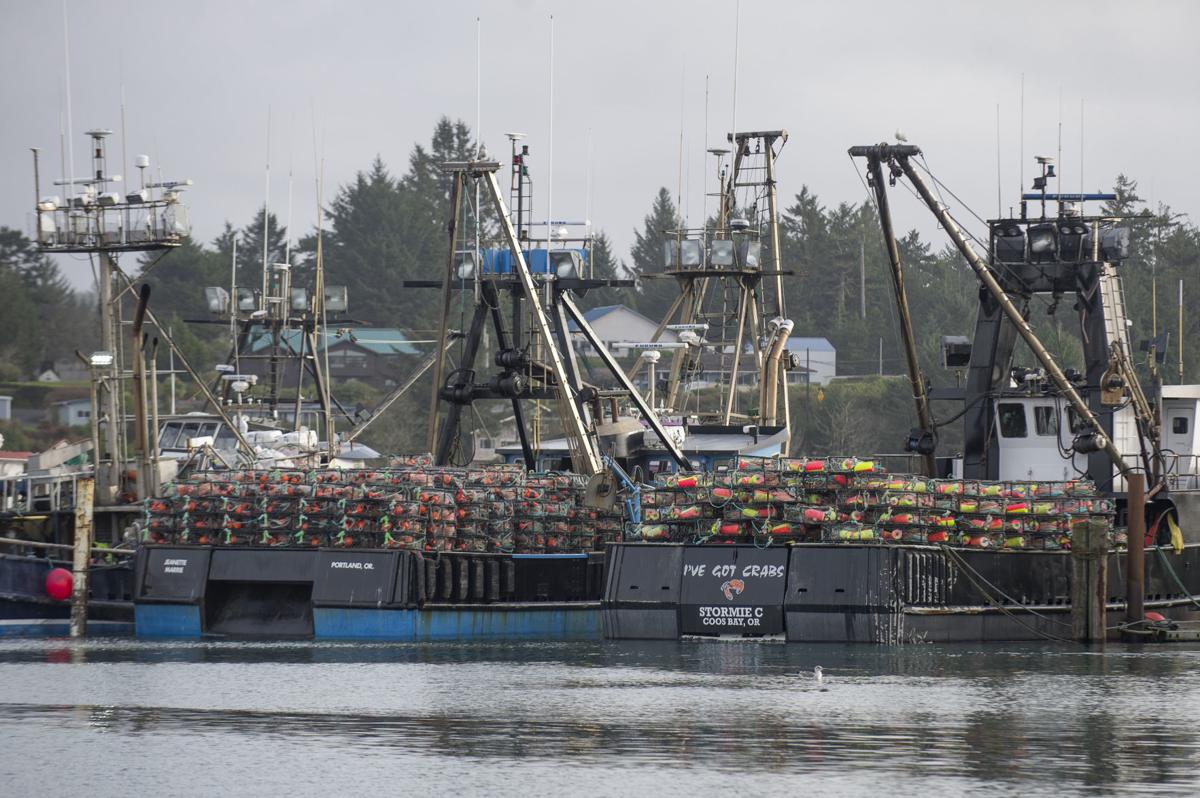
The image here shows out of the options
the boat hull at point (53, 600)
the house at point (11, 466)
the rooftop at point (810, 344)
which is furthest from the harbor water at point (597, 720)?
the rooftop at point (810, 344)

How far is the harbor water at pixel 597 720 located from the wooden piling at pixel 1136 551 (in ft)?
3.13

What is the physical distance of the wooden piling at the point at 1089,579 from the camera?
37.7 meters

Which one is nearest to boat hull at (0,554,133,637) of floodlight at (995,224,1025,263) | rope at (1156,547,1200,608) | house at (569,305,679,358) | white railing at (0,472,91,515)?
white railing at (0,472,91,515)

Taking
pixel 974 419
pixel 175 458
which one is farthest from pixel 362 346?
pixel 974 419

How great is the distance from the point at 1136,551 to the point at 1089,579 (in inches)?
44.5

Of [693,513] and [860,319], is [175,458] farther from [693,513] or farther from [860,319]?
[860,319]

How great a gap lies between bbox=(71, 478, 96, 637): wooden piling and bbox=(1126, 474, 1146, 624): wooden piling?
64.7 ft

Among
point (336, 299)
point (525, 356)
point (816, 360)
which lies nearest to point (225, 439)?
point (525, 356)

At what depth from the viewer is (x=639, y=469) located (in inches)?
1852

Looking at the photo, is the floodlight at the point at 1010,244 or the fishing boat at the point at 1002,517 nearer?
the fishing boat at the point at 1002,517

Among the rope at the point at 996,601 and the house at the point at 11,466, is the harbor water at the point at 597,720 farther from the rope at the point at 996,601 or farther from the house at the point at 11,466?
the house at the point at 11,466

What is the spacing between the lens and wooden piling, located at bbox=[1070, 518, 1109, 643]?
3766cm

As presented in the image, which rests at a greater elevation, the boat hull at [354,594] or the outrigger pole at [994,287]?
the outrigger pole at [994,287]

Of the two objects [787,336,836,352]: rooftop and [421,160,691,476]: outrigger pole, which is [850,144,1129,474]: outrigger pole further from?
[787,336,836,352]: rooftop
